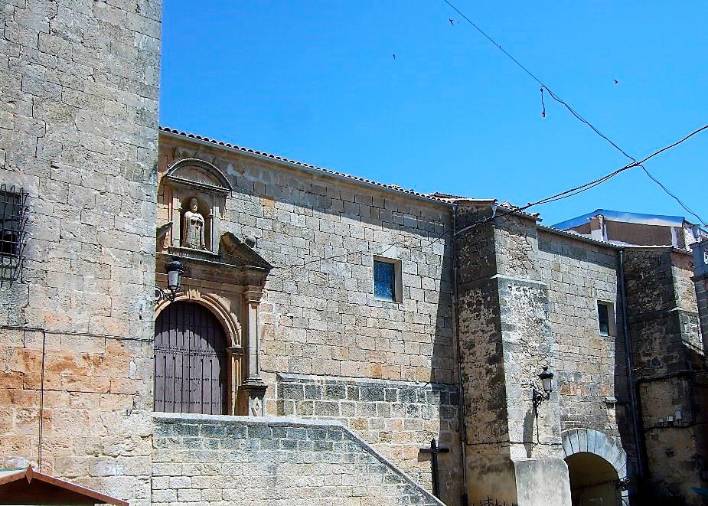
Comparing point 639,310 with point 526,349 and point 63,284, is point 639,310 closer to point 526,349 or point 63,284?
point 526,349

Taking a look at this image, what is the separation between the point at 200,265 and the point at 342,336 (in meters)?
2.49

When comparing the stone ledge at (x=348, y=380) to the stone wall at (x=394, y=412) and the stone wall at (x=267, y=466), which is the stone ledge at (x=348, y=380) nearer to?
the stone wall at (x=394, y=412)

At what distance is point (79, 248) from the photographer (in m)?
8.22

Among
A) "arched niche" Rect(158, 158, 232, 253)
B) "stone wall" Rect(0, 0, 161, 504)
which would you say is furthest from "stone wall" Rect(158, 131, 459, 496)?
"stone wall" Rect(0, 0, 161, 504)

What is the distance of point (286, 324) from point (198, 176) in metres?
2.43

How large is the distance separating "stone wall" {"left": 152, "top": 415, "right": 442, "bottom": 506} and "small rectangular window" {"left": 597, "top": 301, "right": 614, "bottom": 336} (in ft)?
26.9

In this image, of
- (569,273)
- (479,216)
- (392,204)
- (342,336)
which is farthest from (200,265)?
(569,273)

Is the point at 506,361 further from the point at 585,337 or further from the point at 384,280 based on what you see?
the point at 585,337

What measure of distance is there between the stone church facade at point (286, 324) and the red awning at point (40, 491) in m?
0.84

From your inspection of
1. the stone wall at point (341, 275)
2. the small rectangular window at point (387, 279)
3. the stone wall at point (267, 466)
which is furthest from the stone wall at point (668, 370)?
the stone wall at point (267, 466)

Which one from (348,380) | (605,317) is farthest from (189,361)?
(605,317)

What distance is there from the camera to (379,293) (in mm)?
13875

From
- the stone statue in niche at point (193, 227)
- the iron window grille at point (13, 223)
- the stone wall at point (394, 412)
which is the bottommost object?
the stone wall at point (394, 412)

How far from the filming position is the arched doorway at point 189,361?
1156cm
